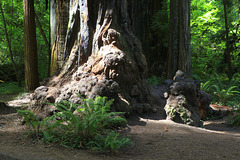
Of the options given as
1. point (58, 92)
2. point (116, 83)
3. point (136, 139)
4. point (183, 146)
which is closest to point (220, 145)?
point (183, 146)

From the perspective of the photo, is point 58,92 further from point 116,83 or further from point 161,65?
point 161,65

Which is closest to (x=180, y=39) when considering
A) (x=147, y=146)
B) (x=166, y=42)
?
(x=166, y=42)

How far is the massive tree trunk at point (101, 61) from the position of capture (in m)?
4.71

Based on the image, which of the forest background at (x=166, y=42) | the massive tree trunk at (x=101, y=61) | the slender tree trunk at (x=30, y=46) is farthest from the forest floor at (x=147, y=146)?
the forest background at (x=166, y=42)

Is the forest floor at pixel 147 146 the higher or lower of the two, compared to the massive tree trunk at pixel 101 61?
lower

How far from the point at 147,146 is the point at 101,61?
2317 millimetres

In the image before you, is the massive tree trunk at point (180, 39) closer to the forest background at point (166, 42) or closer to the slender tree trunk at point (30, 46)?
the forest background at point (166, 42)

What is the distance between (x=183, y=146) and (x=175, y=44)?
23.9ft

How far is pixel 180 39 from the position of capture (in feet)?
31.9

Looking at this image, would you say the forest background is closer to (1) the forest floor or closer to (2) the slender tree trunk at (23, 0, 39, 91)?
(2) the slender tree trunk at (23, 0, 39, 91)

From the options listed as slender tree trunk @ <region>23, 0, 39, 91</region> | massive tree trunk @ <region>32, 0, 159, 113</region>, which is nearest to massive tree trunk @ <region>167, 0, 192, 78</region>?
massive tree trunk @ <region>32, 0, 159, 113</region>

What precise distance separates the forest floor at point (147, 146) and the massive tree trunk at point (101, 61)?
0.79 metres

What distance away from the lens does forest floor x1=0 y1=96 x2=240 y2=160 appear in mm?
2836

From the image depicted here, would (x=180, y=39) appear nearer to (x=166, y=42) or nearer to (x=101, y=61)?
(x=166, y=42)
